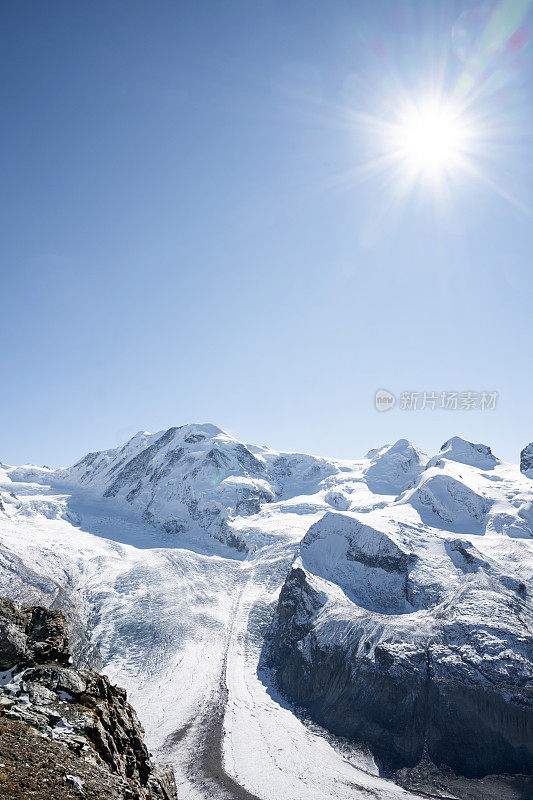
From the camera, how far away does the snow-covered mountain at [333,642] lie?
196 feet

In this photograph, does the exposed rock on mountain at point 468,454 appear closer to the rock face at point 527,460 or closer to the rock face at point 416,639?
the rock face at point 527,460

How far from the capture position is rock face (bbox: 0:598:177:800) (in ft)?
40.7

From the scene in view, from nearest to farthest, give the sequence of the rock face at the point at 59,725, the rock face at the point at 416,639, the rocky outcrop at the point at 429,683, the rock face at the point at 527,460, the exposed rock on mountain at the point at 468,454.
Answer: the rock face at the point at 59,725 < the rocky outcrop at the point at 429,683 < the rock face at the point at 416,639 < the rock face at the point at 527,460 < the exposed rock on mountain at the point at 468,454

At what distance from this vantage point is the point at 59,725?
15727 mm

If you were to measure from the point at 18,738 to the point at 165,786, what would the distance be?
11.8 metres

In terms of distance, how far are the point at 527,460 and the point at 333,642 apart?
117460 mm

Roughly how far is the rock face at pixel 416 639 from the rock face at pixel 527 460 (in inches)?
1632

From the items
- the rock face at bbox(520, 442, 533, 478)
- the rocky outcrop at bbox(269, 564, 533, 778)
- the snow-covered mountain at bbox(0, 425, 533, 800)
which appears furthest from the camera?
the rock face at bbox(520, 442, 533, 478)

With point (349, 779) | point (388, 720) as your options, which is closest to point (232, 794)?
point (349, 779)

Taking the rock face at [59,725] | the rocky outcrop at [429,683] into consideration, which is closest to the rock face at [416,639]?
the rocky outcrop at [429,683]

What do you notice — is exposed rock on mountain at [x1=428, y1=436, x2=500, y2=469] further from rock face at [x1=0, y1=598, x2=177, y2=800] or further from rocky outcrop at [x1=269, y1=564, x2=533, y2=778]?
rock face at [x1=0, y1=598, x2=177, y2=800]

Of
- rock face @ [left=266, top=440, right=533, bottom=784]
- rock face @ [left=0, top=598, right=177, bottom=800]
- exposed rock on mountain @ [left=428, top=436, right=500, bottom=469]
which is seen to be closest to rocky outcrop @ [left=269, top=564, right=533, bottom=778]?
rock face @ [left=266, top=440, right=533, bottom=784]

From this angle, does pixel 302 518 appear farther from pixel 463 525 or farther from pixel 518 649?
pixel 518 649

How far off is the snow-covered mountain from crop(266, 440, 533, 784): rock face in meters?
0.26
